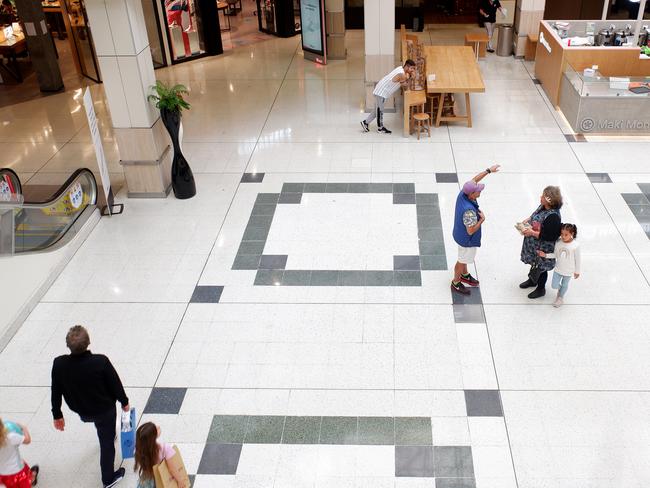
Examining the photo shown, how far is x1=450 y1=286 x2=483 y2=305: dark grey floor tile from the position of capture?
6.88 metres

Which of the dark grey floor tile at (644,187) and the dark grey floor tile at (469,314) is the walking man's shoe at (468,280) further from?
the dark grey floor tile at (644,187)

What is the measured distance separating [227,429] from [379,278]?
2611 millimetres

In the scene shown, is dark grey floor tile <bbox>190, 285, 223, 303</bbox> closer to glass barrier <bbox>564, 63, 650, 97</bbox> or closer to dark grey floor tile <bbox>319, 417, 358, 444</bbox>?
dark grey floor tile <bbox>319, 417, 358, 444</bbox>

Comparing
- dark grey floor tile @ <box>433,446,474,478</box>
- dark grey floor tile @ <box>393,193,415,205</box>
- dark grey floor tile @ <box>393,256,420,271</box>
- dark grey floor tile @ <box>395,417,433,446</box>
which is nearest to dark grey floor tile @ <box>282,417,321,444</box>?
dark grey floor tile @ <box>395,417,433,446</box>

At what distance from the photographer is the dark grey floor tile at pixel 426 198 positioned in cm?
882

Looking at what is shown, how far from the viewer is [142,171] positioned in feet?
30.1

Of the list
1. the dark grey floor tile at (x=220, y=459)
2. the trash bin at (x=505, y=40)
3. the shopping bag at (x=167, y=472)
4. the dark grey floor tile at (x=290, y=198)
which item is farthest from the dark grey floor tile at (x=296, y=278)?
the trash bin at (x=505, y=40)

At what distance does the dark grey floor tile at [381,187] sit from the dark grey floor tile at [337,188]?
0.39 meters

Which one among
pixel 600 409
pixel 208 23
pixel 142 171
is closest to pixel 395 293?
pixel 600 409

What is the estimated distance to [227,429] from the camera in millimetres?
5531

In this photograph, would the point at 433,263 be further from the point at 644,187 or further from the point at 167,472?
the point at 167,472

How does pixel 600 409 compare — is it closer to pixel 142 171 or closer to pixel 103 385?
pixel 103 385

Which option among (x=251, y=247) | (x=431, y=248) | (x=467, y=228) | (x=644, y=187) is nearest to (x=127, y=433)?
(x=251, y=247)

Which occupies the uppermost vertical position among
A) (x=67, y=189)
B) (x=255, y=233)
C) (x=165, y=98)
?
(x=165, y=98)
